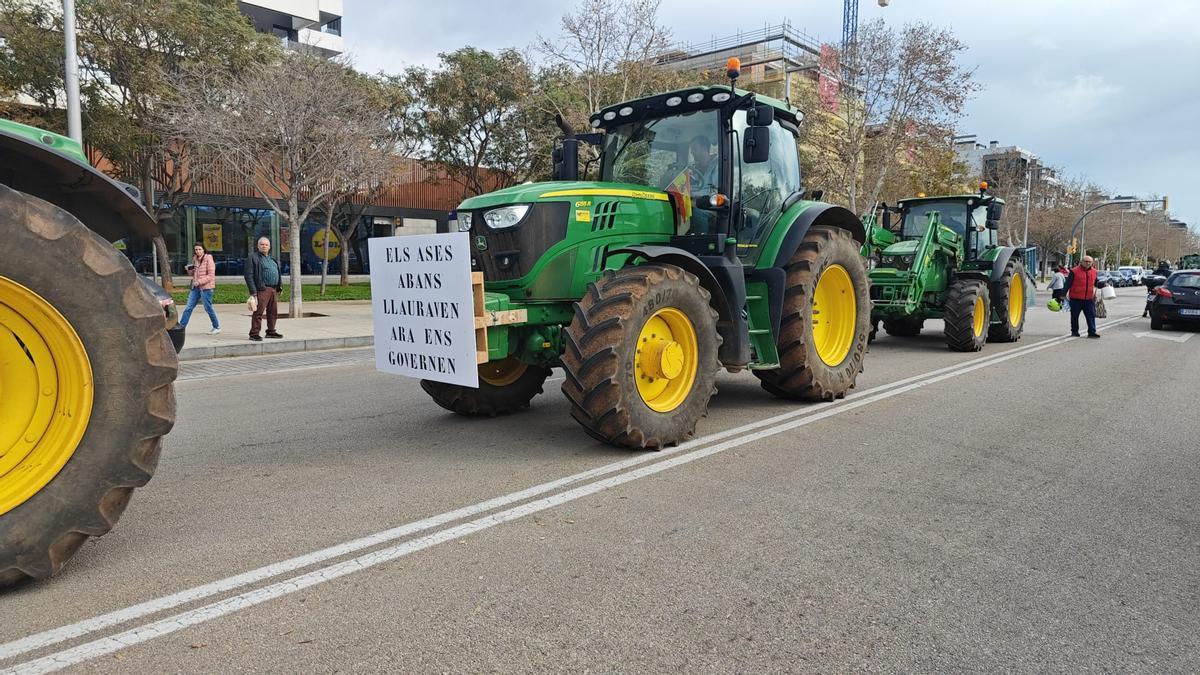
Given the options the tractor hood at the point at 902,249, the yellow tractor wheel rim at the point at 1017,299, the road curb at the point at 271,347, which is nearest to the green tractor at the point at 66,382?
the road curb at the point at 271,347

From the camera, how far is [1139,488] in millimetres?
4914

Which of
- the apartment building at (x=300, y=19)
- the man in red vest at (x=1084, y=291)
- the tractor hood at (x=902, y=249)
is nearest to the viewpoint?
the tractor hood at (x=902, y=249)

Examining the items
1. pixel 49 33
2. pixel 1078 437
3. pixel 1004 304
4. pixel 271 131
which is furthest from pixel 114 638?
pixel 49 33

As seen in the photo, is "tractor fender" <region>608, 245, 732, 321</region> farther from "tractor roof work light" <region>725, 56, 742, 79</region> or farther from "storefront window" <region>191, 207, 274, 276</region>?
"storefront window" <region>191, 207, 274, 276</region>

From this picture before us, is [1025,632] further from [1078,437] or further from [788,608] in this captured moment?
[1078,437]

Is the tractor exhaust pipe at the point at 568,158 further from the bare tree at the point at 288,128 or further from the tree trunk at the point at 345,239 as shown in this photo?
the tree trunk at the point at 345,239

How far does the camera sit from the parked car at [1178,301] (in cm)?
1694

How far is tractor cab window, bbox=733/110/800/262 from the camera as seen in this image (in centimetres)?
676

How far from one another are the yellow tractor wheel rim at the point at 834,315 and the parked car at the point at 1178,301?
13236mm

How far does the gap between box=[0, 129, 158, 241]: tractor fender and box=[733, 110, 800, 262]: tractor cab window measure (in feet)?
14.8

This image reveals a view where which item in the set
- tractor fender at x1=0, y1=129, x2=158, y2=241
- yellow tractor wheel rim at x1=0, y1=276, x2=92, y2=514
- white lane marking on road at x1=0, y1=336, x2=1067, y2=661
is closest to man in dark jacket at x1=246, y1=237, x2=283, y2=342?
tractor fender at x1=0, y1=129, x2=158, y2=241

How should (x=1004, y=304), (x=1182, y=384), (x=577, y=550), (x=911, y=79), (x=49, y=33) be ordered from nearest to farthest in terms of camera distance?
(x=577, y=550) < (x=1182, y=384) < (x=1004, y=304) < (x=49, y=33) < (x=911, y=79)

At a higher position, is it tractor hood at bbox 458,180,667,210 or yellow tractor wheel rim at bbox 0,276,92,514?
tractor hood at bbox 458,180,667,210

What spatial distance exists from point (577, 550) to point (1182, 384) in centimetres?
899
